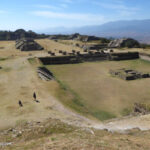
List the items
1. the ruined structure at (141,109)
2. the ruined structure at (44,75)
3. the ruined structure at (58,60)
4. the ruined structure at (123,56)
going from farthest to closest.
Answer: the ruined structure at (123,56), the ruined structure at (58,60), the ruined structure at (44,75), the ruined structure at (141,109)

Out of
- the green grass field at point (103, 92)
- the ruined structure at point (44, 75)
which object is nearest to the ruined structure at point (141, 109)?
the green grass field at point (103, 92)

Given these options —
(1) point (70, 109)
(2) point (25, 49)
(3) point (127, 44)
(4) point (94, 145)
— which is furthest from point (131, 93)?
(3) point (127, 44)

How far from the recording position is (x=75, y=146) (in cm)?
880

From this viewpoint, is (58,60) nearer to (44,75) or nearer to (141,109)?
(44,75)

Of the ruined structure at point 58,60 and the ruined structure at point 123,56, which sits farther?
the ruined structure at point 123,56

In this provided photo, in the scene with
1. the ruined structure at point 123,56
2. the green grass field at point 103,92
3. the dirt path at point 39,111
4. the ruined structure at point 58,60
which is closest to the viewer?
the dirt path at point 39,111

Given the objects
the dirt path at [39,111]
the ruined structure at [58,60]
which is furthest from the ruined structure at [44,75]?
the ruined structure at [58,60]

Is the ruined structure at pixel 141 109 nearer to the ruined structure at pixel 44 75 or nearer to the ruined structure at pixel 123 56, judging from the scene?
the ruined structure at pixel 44 75

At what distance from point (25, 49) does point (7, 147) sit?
46.4 metres

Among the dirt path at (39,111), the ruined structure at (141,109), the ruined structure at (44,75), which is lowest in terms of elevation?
the ruined structure at (141,109)

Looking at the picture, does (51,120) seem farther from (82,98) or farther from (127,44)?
(127,44)

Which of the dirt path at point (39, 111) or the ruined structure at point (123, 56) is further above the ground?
the ruined structure at point (123, 56)

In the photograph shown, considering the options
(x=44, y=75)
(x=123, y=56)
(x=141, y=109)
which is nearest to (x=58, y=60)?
(x=123, y=56)

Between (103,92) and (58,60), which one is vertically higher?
(58,60)
